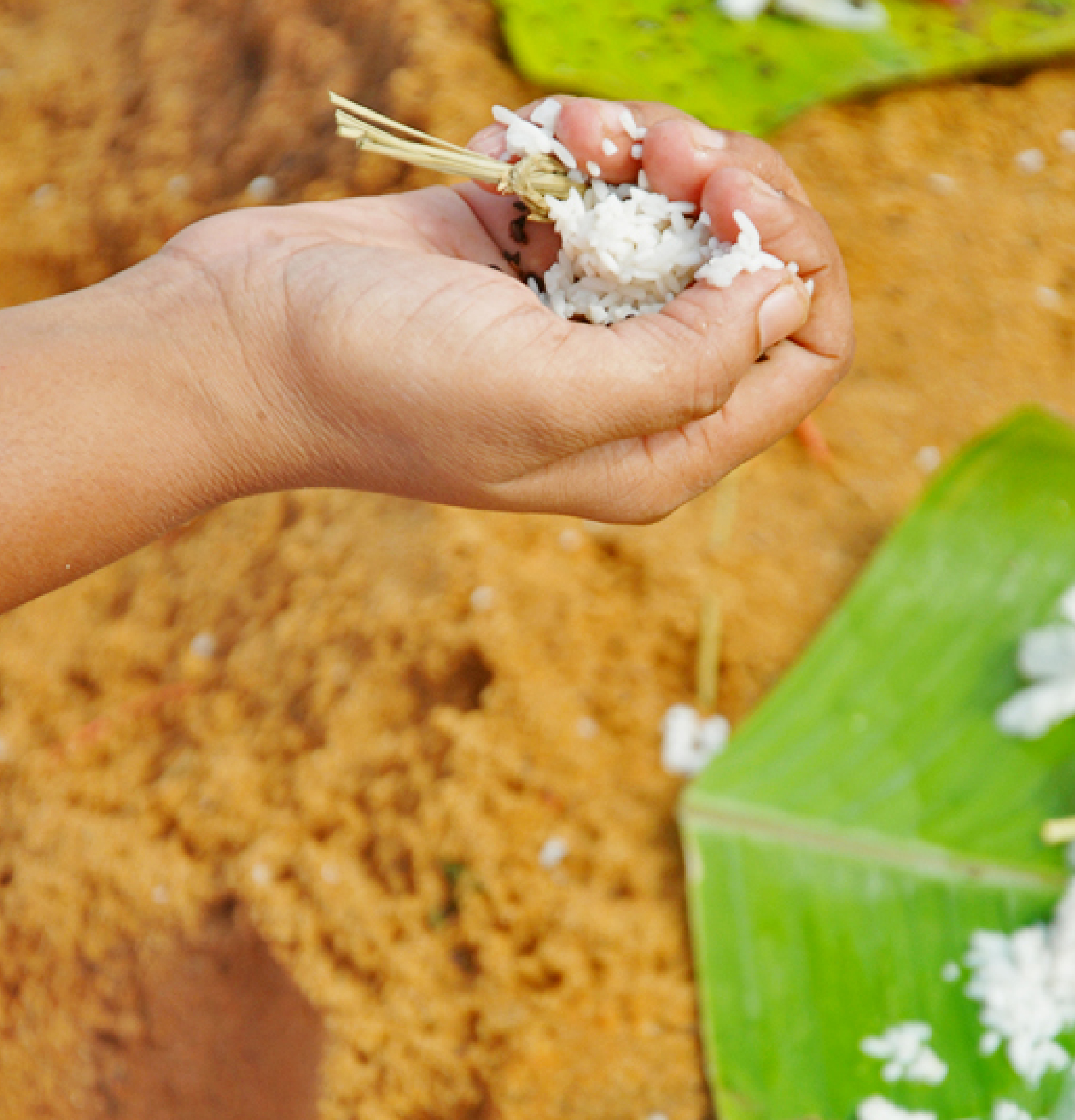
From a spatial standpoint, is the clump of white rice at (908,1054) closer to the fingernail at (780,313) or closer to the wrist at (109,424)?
the fingernail at (780,313)

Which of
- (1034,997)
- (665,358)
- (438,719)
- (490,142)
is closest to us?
(665,358)

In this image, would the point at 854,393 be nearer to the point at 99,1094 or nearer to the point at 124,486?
the point at 124,486

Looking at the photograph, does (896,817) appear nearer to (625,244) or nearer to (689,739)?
(689,739)

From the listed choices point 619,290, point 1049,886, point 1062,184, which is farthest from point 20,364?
point 1062,184

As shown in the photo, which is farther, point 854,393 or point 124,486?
point 854,393

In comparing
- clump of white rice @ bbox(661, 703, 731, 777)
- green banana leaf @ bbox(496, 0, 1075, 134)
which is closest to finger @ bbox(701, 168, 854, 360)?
clump of white rice @ bbox(661, 703, 731, 777)

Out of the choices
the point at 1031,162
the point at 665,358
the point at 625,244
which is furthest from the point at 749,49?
the point at 665,358
